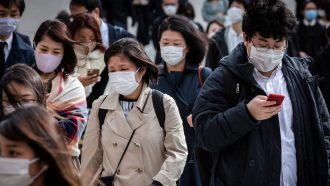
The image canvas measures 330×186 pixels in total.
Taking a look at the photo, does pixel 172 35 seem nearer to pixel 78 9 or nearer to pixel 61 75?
pixel 61 75

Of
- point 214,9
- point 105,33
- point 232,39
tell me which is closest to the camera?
point 105,33

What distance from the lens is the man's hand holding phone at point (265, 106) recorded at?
174 inches

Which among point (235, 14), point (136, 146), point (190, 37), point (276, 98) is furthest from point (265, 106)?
point (235, 14)

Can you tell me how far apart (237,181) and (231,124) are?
1.28 ft

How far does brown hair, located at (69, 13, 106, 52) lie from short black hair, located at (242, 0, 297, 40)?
3.08 meters

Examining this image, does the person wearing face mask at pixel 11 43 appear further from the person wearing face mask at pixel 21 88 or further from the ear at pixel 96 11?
the person wearing face mask at pixel 21 88

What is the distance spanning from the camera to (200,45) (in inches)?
273

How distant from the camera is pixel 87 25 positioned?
755 cm

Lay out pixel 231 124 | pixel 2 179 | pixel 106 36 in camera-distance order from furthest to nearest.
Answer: pixel 106 36 → pixel 231 124 → pixel 2 179

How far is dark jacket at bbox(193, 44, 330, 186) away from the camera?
183 inches

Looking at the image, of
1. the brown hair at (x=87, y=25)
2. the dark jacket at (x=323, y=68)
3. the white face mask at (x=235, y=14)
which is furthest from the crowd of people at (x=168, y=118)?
the white face mask at (x=235, y=14)

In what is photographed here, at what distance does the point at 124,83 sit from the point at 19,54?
179 cm

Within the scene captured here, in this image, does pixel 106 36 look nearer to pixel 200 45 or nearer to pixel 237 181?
pixel 200 45

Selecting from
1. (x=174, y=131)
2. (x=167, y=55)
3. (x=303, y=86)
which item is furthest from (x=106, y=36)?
(x=303, y=86)
